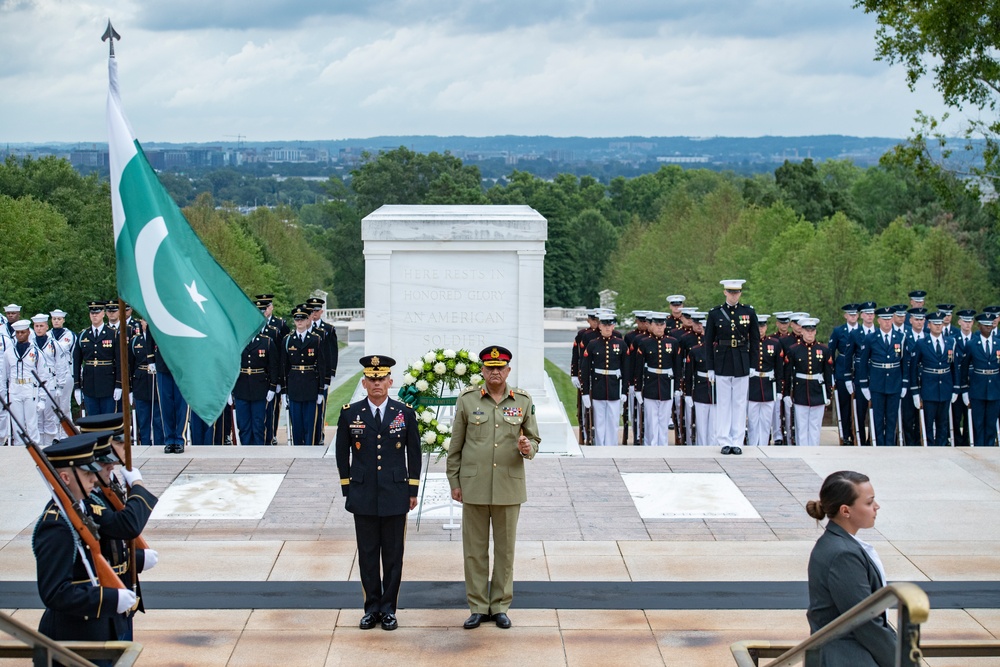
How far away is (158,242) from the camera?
20.9 ft

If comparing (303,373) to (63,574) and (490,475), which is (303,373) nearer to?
(490,475)

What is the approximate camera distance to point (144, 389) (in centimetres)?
1395

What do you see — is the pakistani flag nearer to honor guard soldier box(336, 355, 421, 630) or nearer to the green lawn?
honor guard soldier box(336, 355, 421, 630)

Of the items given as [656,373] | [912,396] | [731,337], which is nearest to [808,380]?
[912,396]

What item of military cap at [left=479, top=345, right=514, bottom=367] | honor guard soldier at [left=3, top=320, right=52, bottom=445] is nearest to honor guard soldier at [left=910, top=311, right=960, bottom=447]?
military cap at [left=479, top=345, right=514, bottom=367]

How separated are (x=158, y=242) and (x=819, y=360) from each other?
32.7 feet

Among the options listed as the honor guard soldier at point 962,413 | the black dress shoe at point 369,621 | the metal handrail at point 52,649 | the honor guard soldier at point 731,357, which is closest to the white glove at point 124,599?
the metal handrail at point 52,649

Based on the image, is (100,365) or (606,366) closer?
(100,365)

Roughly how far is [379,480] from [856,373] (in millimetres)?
8817

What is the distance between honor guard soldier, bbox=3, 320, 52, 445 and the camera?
14.3m

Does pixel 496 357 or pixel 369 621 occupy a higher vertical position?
pixel 496 357

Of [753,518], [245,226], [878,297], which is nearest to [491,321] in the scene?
[753,518]

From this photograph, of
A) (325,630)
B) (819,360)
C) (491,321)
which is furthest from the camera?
(819,360)

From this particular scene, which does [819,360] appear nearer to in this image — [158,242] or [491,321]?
[491,321]
